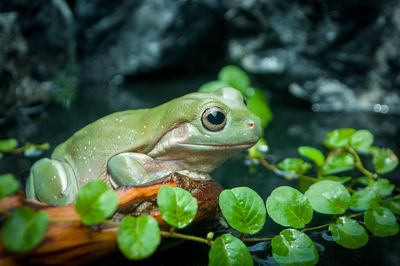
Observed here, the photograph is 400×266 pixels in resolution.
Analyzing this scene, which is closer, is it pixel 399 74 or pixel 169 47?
pixel 399 74

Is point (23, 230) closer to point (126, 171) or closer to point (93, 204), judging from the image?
point (93, 204)

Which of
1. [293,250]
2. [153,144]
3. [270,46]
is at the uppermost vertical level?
[270,46]

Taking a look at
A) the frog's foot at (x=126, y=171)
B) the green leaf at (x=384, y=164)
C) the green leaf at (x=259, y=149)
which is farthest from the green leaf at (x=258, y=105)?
the frog's foot at (x=126, y=171)

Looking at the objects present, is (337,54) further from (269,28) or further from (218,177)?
(218,177)

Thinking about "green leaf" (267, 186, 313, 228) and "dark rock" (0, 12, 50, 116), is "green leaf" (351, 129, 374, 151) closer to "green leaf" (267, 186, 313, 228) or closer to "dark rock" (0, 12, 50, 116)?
"green leaf" (267, 186, 313, 228)

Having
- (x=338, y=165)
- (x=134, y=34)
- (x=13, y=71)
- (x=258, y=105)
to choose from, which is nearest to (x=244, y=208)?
(x=338, y=165)

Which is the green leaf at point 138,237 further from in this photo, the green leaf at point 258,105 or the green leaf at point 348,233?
the green leaf at point 258,105

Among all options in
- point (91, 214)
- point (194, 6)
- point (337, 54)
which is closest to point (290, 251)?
point (91, 214)
